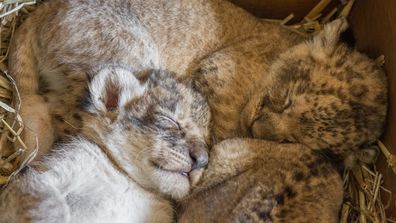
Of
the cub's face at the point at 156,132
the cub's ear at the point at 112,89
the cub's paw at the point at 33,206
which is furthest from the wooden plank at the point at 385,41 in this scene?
the cub's paw at the point at 33,206

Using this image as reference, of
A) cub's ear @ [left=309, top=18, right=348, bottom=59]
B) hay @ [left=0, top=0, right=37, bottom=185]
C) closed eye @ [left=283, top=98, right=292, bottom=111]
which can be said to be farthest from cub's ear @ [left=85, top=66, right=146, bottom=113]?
cub's ear @ [left=309, top=18, right=348, bottom=59]

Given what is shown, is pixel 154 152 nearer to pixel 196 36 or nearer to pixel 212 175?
pixel 212 175

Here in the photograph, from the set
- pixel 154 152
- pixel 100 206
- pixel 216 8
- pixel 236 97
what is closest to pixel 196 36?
pixel 216 8

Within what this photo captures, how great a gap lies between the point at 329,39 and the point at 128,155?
1401 mm

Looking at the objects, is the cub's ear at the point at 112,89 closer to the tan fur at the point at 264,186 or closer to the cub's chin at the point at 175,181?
the cub's chin at the point at 175,181

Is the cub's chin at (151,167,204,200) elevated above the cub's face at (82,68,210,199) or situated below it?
below

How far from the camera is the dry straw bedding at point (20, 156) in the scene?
2.93 metres

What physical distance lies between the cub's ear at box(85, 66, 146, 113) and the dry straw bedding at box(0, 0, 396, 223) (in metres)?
0.44

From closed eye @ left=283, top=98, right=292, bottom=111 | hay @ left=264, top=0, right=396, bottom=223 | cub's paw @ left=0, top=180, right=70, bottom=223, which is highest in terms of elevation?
closed eye @ left=283, top=98, right=292, bottom=111

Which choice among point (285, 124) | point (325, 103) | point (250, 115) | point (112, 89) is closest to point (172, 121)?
point (112, 89)

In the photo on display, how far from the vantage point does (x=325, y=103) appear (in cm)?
290

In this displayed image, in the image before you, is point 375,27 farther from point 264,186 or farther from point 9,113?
point 9,113

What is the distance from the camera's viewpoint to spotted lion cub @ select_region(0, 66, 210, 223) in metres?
2.75

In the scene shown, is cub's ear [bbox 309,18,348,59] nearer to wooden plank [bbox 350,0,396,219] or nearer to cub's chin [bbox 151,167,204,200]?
wooden plank [bbox 350,0,396,219]
